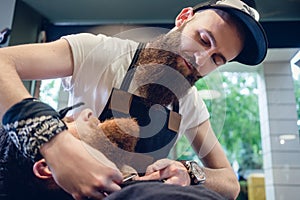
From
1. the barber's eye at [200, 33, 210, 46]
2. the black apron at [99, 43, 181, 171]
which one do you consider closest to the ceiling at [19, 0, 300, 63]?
the barber's eye at [200, 33, 210, 46]

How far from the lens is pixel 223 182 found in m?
1.00

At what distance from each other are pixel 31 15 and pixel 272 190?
1.60 metres

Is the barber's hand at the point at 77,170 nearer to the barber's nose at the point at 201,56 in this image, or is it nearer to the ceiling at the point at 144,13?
the barber's nose at the point at 201,56

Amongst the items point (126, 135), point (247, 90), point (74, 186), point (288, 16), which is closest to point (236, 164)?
point (247, 90)

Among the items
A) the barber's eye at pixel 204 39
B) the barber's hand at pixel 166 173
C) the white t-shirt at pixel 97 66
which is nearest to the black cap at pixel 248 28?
the barber's eye at pixel 204 39

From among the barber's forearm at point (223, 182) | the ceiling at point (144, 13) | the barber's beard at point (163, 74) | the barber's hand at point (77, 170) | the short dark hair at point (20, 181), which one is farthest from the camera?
the ceiling at point (144, 13)

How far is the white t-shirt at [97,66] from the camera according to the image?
836 millimetres

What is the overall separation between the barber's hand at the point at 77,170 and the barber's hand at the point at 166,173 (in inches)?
5.0

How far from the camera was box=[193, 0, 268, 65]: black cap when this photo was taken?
862mm

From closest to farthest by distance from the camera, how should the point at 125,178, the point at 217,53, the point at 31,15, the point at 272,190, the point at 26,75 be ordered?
the point at 125,178 < the point at 26,75 < the point at 217,53 < the point at 272,190 < the point at 31,15

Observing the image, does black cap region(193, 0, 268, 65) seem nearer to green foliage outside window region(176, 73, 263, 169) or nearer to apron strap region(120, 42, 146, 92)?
apron strap region(120, 42, 146, 92)

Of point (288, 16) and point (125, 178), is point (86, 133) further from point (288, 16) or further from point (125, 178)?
point (288, 16)

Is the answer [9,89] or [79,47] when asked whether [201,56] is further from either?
[9,89]

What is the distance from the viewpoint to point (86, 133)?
62 cm
